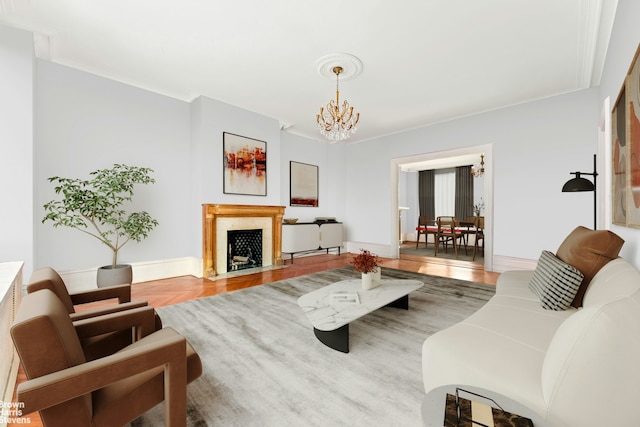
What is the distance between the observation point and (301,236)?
6070 mm

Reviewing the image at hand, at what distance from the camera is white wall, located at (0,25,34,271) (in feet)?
9.16

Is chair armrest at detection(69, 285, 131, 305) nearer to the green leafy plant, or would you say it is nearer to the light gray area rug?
the light gray area rug

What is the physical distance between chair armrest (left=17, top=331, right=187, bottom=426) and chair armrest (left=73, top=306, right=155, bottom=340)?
47 centimetres

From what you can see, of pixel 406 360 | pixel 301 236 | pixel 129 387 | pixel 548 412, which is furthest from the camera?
pixel 301 236

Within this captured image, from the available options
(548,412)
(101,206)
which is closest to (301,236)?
(101,206)

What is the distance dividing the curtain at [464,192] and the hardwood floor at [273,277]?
374 centimetres

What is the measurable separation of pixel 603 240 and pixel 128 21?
14.5ft

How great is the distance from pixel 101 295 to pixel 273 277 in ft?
9.01

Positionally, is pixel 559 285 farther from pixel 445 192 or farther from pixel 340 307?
pixel 445 192

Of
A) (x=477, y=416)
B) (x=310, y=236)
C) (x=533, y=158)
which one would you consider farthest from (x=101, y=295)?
(x=533, y=158)

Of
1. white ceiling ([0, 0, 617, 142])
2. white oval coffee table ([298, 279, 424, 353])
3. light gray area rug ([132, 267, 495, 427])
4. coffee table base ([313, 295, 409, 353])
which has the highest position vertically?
white ceiling ([0, 0, 617, 142])

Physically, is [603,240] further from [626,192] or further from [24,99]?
[24,99]

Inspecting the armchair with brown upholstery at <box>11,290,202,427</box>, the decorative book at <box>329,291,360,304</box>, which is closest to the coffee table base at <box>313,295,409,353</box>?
the decorative book at <box>329,291,360,304</box>

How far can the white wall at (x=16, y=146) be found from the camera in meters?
2.79
